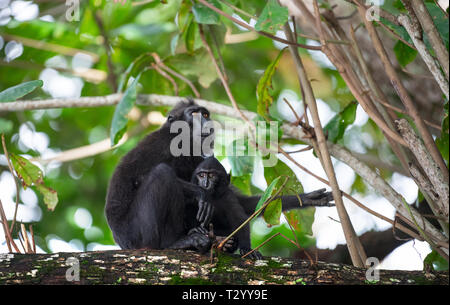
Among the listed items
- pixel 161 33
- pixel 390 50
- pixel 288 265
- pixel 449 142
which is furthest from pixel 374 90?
pixel 161 33

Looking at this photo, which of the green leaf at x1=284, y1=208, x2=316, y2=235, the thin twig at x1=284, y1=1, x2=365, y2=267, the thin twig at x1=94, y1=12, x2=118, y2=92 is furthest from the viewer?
the thin twig at x1=94, y1=12, x2=118, y2=92

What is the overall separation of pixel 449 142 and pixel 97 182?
5864 millimetres

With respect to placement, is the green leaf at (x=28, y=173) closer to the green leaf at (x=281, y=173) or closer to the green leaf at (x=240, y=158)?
the green leaf at (x=240, y=158)

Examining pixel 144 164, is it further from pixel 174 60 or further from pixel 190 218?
pixel 174 60

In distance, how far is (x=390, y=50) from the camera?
19.8 feet

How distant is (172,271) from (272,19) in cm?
190

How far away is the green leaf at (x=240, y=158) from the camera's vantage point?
428 cm

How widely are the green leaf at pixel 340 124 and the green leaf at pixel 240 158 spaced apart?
2.62 ft

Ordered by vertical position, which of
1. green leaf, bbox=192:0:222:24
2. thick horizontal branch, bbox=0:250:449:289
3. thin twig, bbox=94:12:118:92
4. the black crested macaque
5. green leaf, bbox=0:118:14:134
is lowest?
thick horizontal branch, bbox=0:250:449:289

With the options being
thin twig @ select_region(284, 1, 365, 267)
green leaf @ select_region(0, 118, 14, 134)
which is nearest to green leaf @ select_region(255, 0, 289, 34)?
thin twig @ select_region(284, 1, 365, 267)

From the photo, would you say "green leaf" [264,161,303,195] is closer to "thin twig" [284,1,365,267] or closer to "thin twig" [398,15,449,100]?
"thin twig" [284,1,365,267]

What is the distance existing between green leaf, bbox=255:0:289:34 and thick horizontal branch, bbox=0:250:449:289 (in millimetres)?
1640

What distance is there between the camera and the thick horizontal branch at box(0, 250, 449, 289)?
2990 millimetres
